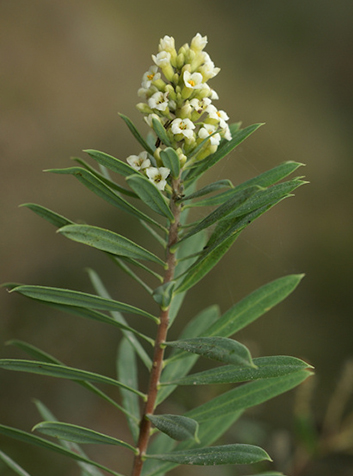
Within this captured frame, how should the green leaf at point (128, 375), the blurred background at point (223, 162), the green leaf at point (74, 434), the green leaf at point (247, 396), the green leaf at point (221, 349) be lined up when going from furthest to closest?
the blurred background at point (223, 162) → the green leaf at point (128, 375) → the green leaf at point (247, 396) → the green leaf at point (74, 434) → the green leaf at point (221, 349)

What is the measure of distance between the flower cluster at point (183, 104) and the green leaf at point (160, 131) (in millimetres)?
15

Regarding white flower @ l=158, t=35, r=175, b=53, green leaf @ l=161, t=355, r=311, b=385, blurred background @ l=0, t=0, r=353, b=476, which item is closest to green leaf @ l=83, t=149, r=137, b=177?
white flower @ l=158, t=35, r=175, b=53

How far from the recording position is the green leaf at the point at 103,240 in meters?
0.67

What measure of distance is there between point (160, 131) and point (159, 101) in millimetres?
65

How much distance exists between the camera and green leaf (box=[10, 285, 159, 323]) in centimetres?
70

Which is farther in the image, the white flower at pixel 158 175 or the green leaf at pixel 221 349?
the white flower at pixel 158 175

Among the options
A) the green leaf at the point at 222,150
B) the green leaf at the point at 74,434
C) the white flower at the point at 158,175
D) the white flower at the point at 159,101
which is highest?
the white flower at the point at 159,101

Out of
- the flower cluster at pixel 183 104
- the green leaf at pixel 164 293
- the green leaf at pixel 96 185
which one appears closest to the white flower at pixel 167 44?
the flower cluster at pixel 183 104

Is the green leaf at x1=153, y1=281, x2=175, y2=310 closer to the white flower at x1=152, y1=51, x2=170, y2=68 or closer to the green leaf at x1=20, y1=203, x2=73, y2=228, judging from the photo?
the green leaf at x1=20, y1=203, x2=73, y2=228

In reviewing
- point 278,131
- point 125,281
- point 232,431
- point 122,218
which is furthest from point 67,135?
point 232,431

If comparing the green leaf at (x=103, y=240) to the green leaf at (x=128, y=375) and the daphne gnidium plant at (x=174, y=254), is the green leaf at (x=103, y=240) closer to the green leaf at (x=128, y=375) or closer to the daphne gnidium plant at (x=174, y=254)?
the daphne gnidium plant at (x=174, y=254)

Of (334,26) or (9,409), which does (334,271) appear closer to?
(334,26)

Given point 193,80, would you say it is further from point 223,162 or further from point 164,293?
point 223,162

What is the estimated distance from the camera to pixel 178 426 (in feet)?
2.10
